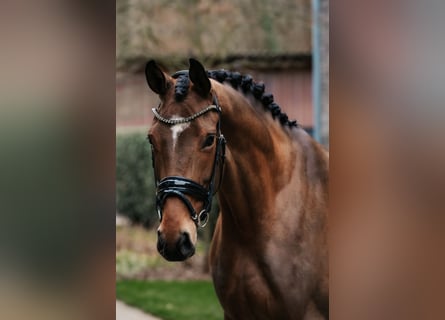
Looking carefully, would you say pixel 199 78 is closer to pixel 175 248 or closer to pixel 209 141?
pixel 209 141

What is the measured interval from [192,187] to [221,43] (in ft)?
14.8

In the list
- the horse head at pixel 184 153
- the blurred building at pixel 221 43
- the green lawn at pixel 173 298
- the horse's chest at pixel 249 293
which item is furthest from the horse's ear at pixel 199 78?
the blurred building at pixel 221 43

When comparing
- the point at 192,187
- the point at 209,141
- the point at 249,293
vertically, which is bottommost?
the point at 249,293

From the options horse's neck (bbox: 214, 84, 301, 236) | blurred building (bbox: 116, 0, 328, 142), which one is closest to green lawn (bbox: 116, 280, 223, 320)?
blurred building (bbox: 116, 0, 328, 142)

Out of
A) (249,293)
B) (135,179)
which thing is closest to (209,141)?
(249,293)

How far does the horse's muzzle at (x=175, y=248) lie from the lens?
1795 mm

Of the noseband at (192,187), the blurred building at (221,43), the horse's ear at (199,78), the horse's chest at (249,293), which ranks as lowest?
the horse's chest at (249,293)

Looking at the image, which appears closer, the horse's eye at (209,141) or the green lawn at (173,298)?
the horse's eye at (209,141)

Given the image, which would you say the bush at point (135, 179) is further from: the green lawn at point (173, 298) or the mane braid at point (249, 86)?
the mane braid at point (249, 86)

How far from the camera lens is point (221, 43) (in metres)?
6.18

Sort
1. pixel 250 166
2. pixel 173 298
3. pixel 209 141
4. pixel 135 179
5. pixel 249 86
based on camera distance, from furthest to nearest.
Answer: pixel 135 179 → pixel 173 298 → pixel 249 86 → pixel 250 166 → pixel 209 141

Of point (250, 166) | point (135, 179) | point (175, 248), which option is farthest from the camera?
point (135, 179)
